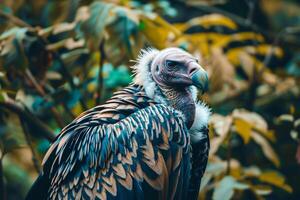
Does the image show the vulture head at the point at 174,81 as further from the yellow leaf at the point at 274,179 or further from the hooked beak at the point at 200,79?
the yellow leaf at the point at 274,179

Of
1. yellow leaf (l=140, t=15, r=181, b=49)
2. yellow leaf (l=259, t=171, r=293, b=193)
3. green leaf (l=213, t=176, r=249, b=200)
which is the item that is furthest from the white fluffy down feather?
yellow leaf (l=259, t=171, r=293, b=193)

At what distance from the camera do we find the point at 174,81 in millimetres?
5371

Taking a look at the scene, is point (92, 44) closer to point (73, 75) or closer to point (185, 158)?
point (73, 75)

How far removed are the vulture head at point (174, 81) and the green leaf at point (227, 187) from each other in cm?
73

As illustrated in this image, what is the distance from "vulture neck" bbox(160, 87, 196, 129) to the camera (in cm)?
535

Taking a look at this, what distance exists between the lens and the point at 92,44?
6.15 m

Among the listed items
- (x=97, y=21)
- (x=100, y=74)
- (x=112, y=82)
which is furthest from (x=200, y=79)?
(x=112, y=82)

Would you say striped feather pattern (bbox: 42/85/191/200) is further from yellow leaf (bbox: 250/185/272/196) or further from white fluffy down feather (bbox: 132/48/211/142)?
yellow leaf (bbox: 250/185/272/196)

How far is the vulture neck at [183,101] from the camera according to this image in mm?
5352

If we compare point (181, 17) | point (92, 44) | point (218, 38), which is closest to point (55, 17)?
point (92, 44)

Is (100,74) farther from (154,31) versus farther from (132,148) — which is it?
(132,148)

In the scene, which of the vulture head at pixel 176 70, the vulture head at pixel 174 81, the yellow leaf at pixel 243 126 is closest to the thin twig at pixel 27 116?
the vulture head at pixel 174 81

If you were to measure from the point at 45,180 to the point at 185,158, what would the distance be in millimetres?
1008

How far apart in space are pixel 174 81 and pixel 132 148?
71 centimetres
